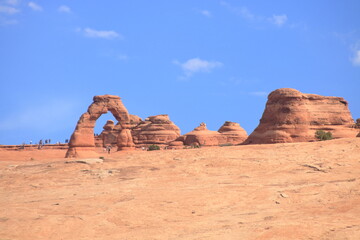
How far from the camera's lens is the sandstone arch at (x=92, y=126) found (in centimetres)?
3105

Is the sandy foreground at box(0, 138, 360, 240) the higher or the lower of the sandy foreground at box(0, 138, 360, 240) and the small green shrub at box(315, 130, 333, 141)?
the lower

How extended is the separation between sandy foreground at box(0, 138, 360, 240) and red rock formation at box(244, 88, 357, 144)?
54.8ft

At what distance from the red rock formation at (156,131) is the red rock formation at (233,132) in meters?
7.89

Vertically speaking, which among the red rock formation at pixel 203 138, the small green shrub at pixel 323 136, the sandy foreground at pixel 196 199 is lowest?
the sandy foreground at pixel 196 199

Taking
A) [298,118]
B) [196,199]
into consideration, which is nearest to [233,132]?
[298,118]

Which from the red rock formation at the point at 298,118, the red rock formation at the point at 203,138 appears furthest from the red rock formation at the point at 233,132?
the red rock formation at the point at 298,118

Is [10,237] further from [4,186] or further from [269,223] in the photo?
[4,186]

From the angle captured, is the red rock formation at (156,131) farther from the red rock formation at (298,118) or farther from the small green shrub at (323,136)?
the small green shrub at (323,136)

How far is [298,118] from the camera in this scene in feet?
110

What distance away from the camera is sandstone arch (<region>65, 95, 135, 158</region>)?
31.0 metres

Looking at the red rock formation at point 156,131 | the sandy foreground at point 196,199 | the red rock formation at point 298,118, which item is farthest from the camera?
the red rock formation at point 156,131

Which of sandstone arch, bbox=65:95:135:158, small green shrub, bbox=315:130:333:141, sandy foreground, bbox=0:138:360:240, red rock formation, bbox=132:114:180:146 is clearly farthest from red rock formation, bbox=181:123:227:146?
sandy foreground, bbox=0:138:360:240

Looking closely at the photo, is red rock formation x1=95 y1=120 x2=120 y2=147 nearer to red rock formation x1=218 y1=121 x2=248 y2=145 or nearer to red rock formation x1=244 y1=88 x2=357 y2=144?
red rock formation x1=218 y1=121 x2=248 y2=145

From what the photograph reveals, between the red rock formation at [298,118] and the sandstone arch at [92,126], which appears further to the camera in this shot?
the red rock formation at [298,118]
